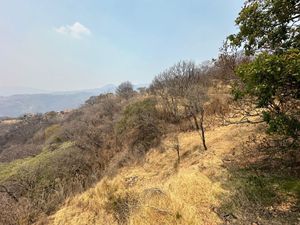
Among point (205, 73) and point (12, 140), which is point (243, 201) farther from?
point (12, 140)

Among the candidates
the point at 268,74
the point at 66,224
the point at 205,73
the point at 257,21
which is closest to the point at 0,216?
the point at 66,224

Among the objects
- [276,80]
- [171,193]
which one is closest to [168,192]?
[171,193]

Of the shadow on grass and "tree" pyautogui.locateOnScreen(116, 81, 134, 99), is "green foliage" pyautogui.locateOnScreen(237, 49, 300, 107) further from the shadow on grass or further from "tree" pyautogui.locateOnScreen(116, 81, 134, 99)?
"tree" pyautogui.locateOnScreen(116, 81, 134, 99)

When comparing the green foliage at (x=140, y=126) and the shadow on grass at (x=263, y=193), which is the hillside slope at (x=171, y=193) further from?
the green foliage at (x=140, y=126)

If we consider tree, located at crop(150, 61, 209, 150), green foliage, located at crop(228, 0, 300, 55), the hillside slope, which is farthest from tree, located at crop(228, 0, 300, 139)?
tree, located at crop(150, 61, 209, 150)

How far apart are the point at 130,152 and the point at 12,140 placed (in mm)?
43859

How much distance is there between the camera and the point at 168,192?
21.9 ft

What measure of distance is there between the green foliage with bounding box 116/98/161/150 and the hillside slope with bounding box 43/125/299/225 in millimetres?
2867

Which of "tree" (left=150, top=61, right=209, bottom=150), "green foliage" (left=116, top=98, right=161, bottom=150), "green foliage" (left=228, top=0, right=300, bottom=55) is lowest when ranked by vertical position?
"green foliage" (left=116, top=98, right=161, bottom=150)

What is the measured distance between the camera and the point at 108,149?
18.8 m

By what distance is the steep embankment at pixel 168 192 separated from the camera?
5.81m

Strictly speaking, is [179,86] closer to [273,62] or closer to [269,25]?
[269,25]

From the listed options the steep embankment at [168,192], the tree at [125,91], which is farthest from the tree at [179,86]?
the tree at [125,91]

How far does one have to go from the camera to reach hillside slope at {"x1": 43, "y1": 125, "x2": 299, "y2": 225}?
225 inches
